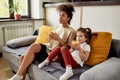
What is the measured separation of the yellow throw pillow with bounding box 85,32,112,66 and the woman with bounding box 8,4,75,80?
0.98ft

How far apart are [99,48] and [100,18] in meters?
0.89

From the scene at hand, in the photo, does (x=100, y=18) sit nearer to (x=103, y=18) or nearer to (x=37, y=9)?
(x=103, y=18)

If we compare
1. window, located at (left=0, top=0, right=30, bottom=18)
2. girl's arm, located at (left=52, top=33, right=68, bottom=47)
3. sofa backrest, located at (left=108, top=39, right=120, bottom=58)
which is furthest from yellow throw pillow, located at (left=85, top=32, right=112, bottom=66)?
window, located at (left=0, top=0, right=30, bottom=18)

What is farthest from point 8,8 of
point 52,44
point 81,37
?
point 81,37

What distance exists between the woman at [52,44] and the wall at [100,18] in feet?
2.27

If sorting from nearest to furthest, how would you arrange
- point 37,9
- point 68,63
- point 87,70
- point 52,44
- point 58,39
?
point 87,70 → point 68,63 → point 58,39 → point 52,44 → point 37,9

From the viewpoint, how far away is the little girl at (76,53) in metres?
1.76

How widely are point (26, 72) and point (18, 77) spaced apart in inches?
5.2

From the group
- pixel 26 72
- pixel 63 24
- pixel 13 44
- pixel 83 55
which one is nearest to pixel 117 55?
pixel 83 55

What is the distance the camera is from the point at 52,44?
2129mm

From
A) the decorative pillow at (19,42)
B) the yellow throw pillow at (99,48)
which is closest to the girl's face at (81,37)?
the yellow throw pillow at (99,48)

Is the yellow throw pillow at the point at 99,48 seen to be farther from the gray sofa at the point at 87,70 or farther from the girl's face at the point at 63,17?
the girl's face at the point at 63,17

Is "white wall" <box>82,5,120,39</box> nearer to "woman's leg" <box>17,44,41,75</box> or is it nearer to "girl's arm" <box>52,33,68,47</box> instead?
"girl's arm" <box>52,33,68,47</box>

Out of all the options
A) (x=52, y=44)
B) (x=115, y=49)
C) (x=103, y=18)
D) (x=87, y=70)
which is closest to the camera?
(x=87, y=70)
